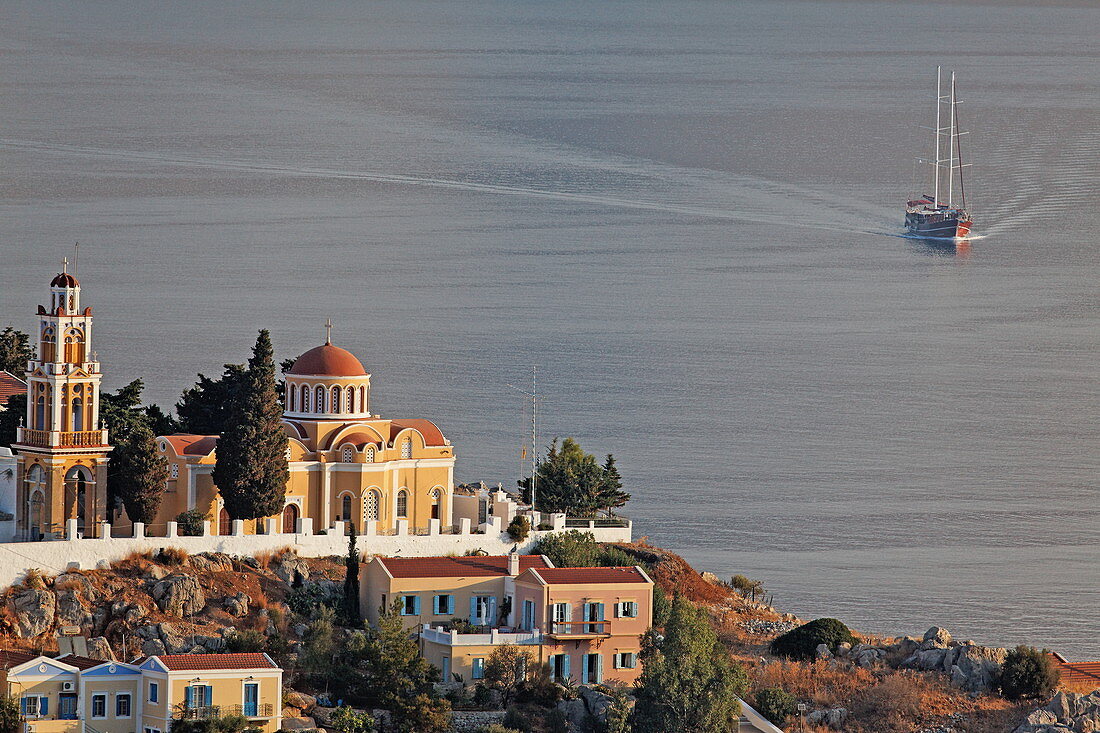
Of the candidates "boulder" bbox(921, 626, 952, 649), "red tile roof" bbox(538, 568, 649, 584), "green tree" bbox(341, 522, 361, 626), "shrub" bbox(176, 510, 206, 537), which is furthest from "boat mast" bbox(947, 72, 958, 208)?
"shrub" bbox(176, 510, 206, 537)

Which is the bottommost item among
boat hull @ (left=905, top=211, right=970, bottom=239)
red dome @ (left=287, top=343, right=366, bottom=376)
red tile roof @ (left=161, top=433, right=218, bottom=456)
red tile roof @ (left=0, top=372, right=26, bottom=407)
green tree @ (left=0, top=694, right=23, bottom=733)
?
green tree @ (left=0, top=694, right=23, bottom=733)

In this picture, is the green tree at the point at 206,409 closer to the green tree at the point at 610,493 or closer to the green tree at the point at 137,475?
the green tree at the point at 137,475

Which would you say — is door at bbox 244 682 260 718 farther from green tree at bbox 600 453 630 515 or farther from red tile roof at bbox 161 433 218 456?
green tree at bbox 600 453 630 515

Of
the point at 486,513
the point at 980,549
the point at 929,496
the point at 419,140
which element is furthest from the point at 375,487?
the point at 419,140

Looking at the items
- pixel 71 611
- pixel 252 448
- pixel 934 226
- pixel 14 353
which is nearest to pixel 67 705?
pixel 71 611

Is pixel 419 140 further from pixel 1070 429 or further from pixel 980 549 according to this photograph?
pixel 980 549

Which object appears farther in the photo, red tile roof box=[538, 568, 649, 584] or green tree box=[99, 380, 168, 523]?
green tree box=[99, 380, 168, 523]

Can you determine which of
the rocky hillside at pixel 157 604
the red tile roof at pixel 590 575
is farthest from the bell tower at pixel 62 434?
the red tile roof at pixel 590 575
